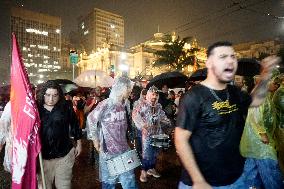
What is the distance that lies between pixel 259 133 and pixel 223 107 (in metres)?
2.01

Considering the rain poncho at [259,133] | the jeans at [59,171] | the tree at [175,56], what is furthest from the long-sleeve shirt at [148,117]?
the tree at [175,56]

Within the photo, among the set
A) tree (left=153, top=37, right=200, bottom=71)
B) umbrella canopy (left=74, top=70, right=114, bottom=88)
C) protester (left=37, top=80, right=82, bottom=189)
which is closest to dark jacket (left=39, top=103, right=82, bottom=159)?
protester (left=37, top=80, right=82, bottom=189)

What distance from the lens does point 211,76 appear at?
2.93 meters

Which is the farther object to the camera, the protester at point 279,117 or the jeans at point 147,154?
the jeans at point 147,154

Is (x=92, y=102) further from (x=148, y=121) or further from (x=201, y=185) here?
(x=201, y=185)

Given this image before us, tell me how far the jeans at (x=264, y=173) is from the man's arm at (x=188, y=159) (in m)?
2.10

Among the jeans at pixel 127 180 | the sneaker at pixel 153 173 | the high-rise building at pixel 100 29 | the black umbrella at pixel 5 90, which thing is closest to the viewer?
the jeans at pixel 127 180

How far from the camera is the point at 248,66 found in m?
6.42

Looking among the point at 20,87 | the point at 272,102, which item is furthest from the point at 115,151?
the point at 272,102

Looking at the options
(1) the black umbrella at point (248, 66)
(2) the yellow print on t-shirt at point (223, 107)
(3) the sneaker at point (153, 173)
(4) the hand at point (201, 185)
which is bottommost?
(3) the sneaker at point (153, 173)

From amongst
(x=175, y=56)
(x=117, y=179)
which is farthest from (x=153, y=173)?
(x=175, y=56)

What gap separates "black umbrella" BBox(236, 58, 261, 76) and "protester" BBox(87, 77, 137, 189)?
275 cm

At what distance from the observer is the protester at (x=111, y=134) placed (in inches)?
189

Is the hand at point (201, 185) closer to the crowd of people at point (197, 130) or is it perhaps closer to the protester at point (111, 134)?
the crowd of people at point (197, 130)
